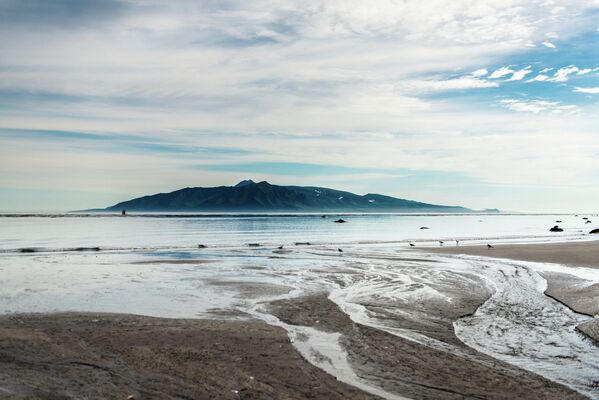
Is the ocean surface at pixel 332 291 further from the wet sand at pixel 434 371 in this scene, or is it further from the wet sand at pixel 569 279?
the wet sand at pixel 569 279

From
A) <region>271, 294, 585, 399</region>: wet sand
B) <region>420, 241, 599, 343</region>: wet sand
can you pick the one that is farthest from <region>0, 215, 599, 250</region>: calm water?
<region>271, 294, 585, 399</region>: wet sand

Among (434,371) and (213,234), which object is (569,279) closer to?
(434,371)

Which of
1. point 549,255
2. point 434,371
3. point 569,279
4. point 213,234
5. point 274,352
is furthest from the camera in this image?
point 213,234

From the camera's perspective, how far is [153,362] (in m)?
10.1

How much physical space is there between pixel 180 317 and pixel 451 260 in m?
24.7

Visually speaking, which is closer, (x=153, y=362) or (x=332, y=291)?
(x=153, y=362)

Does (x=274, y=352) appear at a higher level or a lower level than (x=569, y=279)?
higher

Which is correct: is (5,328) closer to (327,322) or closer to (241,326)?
(241,326)

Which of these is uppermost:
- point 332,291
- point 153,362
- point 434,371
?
point 153,362

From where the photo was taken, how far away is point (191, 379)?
9.12 metres

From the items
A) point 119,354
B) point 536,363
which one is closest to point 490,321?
point 536,363

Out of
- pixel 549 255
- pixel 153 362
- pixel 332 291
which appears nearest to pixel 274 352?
pixel 153 362

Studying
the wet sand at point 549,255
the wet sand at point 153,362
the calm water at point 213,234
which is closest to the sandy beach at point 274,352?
the wet sand at point 153,362

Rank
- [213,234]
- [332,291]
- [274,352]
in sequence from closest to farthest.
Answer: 1. [274,352]
2. [332,291]
3. [213,234]
